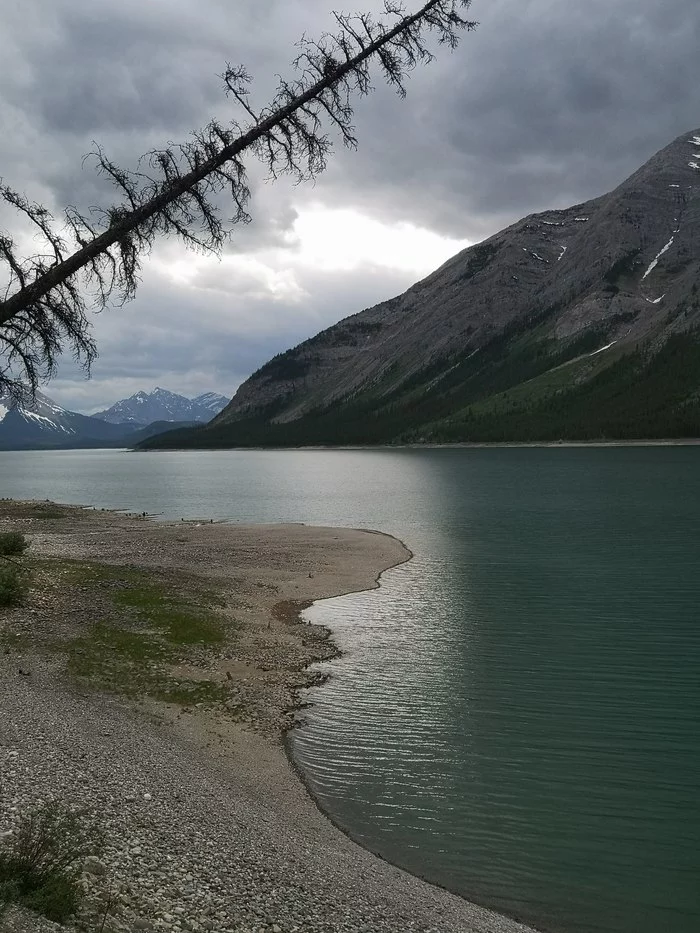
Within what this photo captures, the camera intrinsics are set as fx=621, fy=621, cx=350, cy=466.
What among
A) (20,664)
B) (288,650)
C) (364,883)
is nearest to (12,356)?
(364,883)

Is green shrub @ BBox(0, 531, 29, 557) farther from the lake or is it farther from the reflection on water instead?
the reflection on water

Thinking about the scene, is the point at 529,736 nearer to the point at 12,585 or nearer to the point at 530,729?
the point at 530,729

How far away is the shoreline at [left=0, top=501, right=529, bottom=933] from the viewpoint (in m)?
10.0

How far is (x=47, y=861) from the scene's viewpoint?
354 inches

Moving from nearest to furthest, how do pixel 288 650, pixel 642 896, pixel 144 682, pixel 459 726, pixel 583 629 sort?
1. pixel 642 896
2. pixel 459 726
3. pixel 144 682
4. pixel 288 650
5. pixel 583 629

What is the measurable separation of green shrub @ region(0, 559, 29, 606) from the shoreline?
2.83 feet

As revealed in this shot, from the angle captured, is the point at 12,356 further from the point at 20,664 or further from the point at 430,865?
the point at 20,664

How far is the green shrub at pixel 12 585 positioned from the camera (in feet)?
84.0

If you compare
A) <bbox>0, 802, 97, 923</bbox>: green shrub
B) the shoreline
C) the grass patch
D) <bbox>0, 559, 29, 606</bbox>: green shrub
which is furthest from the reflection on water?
<bbox>0, 559, 29, 606</bbox>: green shrub

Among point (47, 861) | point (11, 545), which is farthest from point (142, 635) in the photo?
point (47, 861)

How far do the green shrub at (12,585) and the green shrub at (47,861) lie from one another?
54.4ft

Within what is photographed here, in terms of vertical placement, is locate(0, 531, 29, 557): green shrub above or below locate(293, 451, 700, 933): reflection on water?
above

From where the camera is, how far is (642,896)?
1165cm

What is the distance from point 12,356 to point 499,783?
14.5 m
